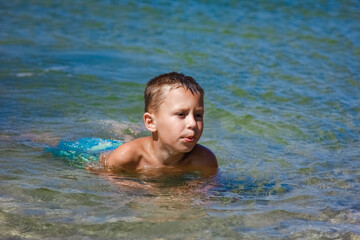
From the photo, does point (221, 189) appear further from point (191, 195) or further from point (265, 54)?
point (265, 54)

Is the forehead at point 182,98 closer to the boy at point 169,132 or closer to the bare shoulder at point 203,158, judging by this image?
the boy at point 169,132

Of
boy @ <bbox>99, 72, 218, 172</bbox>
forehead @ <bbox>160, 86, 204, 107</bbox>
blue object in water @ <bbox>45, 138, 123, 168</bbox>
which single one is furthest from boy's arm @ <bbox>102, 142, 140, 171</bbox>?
forehead @ <bbox>160, 86, 204, 107</bbox>

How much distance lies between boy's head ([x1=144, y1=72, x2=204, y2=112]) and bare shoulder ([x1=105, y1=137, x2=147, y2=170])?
368 mm

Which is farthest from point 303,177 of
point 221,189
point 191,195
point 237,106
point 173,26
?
point 173,26

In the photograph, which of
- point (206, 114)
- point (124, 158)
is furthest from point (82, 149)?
point (206, 114)

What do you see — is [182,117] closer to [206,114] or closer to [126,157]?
[126,157]

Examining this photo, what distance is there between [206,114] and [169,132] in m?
2.39

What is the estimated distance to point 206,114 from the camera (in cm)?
676

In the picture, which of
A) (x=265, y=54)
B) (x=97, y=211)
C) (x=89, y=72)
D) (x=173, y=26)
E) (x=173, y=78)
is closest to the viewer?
(x=97, y=211)

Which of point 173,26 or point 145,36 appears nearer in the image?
point 145,36

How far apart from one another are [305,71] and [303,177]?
4366 millimetres

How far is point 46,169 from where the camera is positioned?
463 centimetres

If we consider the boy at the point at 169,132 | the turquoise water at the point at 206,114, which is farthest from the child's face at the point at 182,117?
the turquoise water at the point at 206,114

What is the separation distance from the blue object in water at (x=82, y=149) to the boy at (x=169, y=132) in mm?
196
